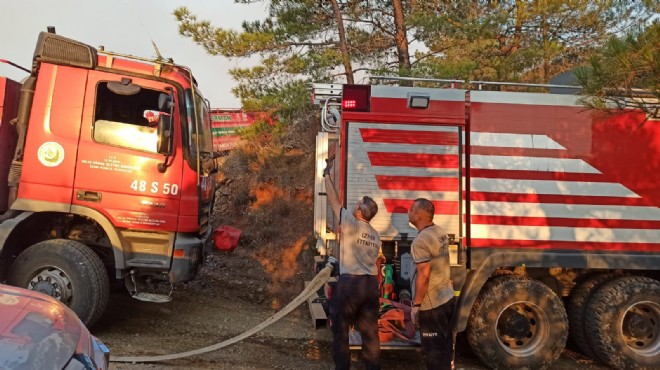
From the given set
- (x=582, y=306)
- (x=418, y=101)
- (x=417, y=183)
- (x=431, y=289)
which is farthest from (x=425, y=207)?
(x=582, y=306)

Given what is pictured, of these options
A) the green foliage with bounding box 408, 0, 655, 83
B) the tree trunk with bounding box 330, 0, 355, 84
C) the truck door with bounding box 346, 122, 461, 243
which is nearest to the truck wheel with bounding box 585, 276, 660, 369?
the truck door with bounding box 346, 122, 461, 243

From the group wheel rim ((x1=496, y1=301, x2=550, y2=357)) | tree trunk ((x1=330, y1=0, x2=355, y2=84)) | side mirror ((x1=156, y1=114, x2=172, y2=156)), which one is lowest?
wheel rim ((x1=496, y1=301, x2=550, y2=357))

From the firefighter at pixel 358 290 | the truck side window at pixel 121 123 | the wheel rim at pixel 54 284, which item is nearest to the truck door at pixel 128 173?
the truck side window at pixel 121 123

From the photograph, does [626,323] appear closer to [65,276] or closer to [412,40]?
[65,276]

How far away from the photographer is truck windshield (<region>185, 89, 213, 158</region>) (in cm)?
611

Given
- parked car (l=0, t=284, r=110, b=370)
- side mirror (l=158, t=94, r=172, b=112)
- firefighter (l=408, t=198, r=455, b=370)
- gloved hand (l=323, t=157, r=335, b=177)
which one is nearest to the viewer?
parked car (l=0, t=284, r=110, b=370)

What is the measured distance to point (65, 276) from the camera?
5719 millimetres

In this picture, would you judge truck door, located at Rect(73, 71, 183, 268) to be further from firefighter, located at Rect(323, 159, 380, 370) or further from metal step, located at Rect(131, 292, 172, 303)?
firefighter, located at Rect(323, 159, 380, 370)

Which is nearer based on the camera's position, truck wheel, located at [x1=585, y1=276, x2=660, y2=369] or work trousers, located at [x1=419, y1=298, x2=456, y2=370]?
work trousers, located at [x1=419, y1=298, x2=456, y2=370]

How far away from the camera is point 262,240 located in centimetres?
1171

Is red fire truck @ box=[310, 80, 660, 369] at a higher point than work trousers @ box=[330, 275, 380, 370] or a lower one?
higher

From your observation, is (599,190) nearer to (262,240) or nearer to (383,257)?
(383,257)

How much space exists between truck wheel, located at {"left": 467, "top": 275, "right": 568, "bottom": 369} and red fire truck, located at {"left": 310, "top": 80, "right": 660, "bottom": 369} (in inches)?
0.4

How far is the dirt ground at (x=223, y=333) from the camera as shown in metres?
5.64
